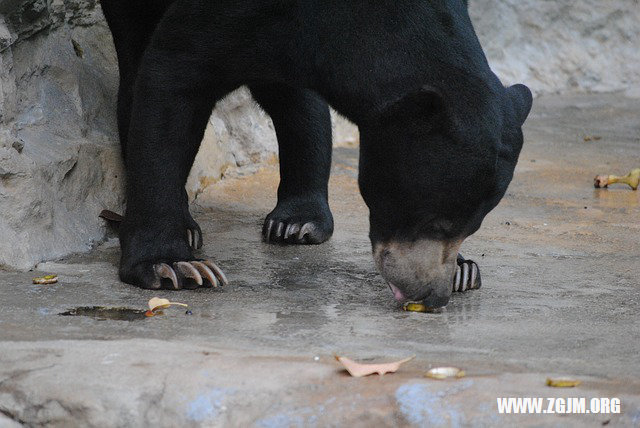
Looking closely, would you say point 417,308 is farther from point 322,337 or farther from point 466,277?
point 322,337

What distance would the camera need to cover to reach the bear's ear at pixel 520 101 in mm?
3594

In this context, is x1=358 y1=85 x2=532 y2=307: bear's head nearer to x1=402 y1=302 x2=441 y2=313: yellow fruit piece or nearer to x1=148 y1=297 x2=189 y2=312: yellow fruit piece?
x1=402 y1=302 x2=441 y2=313: yellow fruit piece

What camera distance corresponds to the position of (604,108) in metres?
8.52

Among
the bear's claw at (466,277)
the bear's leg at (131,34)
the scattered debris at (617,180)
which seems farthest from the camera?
the scattered debris at (617,180)

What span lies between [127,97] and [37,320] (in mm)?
1569

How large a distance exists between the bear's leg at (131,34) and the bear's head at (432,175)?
3.17 feet

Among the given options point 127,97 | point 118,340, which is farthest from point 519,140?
point 127,97

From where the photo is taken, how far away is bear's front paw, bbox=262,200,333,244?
14.6ft

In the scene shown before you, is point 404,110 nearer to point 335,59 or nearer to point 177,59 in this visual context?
point 335,59

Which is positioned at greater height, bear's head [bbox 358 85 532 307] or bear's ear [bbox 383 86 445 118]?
bear's ear [bbox 383 86 445 118]

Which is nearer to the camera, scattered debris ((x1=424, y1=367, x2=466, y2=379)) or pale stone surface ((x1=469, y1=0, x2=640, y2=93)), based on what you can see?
scattered debris ((x1=424, y1=367, x2=466, y2=379))

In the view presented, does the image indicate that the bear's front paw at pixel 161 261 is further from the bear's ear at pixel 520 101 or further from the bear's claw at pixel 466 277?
the bear's ear at pixel 520 101

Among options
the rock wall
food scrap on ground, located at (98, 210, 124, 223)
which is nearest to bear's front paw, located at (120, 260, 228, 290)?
the rock wall

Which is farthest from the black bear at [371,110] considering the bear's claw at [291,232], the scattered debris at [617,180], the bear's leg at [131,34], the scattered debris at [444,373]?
the scattered debris at [617,180]
